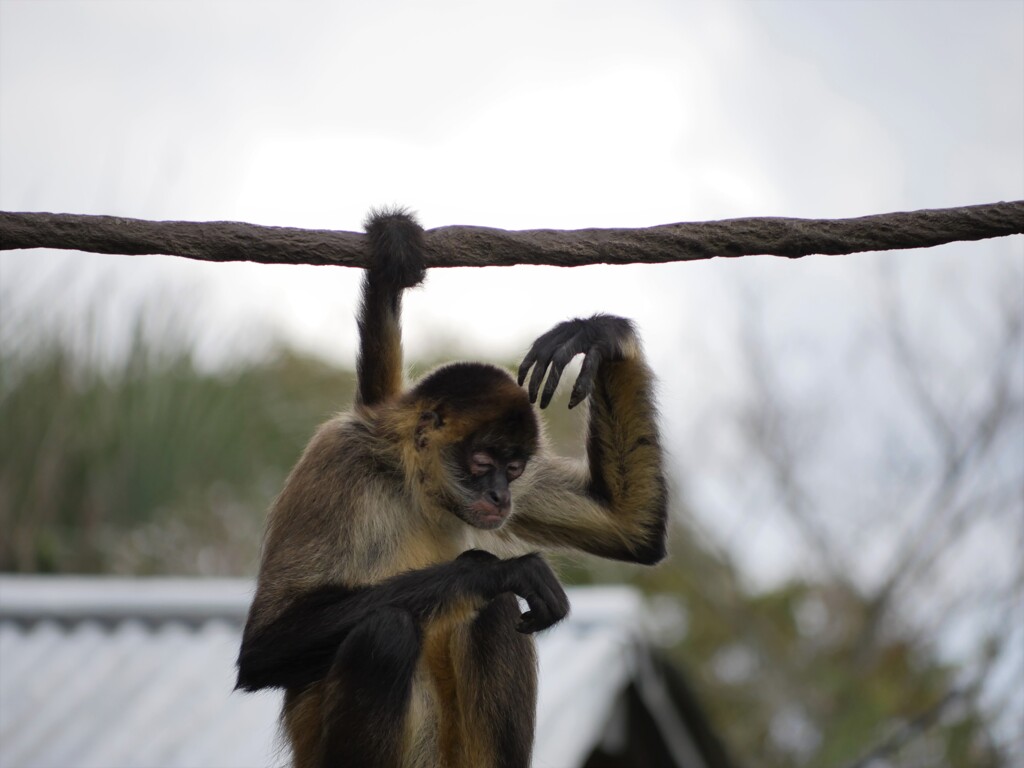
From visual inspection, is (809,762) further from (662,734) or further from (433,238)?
(433,238)

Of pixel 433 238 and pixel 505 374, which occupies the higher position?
pixel 433 238

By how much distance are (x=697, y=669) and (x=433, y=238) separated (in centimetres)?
2213

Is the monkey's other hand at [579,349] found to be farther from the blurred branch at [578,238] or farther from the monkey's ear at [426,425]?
the monkey's ear at [426,425]

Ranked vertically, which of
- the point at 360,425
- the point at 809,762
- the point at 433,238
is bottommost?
the point at 809,762

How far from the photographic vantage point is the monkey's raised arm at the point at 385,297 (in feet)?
17.0

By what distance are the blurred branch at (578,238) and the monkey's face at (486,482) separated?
130 centimetres

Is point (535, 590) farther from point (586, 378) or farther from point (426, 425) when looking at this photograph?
point (426, 425)

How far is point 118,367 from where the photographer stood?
1591 cm

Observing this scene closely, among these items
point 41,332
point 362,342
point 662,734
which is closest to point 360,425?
point 362,342

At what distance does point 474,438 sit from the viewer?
5.73 meters

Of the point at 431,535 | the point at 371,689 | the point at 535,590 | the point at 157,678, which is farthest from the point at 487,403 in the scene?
the point at 157,678

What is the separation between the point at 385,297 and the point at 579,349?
0.87m

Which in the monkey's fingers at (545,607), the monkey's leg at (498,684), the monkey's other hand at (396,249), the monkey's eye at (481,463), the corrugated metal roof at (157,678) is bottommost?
the corrugated metal roof at (157,678)

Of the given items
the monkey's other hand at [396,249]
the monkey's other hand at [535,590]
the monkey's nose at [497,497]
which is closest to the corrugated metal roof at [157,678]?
the monkey's nose at [497,497]
